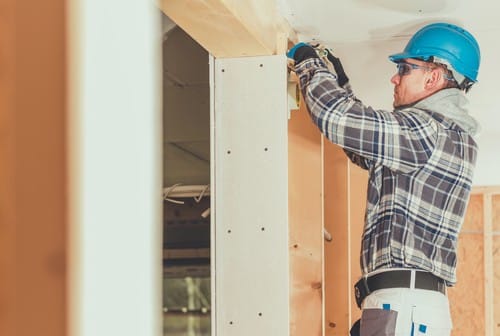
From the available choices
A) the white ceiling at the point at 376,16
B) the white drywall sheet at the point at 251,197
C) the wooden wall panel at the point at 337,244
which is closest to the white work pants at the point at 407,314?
the white drywall sheet at the point at 251,197

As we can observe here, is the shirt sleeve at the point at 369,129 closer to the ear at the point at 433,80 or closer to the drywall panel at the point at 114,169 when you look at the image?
the ear at the point at 433,80

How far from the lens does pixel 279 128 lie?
2.23 metres

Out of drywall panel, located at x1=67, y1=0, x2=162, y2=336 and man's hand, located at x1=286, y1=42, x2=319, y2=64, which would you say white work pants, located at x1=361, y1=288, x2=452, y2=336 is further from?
drywall panel, located at x1=67, y1=0, x2=162, y2=336

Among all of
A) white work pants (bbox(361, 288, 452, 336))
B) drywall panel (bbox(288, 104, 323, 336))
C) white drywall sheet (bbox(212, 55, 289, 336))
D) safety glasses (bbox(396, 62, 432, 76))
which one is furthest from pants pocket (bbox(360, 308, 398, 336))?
safety glasses (bbox(396, 62, 432, 76))

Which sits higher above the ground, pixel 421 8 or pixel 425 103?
pixel 421 8

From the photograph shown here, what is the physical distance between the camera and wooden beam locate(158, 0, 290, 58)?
5.74 ft

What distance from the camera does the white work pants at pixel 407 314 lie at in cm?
220

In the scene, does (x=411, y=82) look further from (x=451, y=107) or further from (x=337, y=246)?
(x=337, y=246)

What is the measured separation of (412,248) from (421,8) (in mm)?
992
